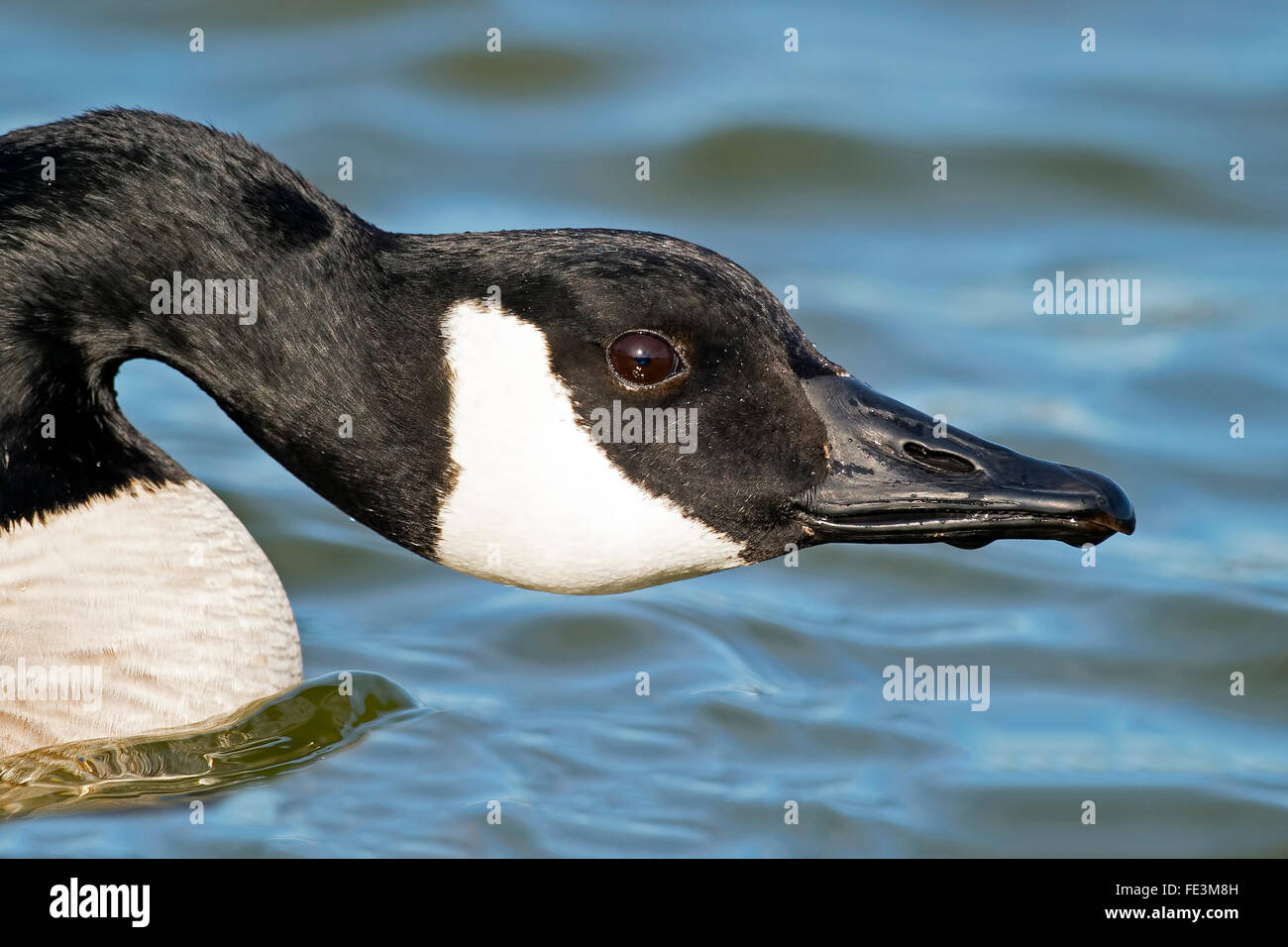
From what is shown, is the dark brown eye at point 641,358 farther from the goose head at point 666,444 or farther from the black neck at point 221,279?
the black neck at point 221,279

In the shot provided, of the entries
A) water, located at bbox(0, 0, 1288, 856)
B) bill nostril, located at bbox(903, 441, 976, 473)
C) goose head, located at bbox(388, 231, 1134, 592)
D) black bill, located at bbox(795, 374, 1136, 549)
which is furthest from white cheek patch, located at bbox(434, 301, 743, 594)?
water, located at bbox(0, 0, 1288, 856)

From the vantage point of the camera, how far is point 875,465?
5098 mm

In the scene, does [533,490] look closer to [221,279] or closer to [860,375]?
[221,279]

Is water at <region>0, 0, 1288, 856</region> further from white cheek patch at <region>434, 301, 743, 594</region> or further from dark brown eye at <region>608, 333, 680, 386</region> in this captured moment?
dark brown eye at <region>608, 333, 680, 386</region>

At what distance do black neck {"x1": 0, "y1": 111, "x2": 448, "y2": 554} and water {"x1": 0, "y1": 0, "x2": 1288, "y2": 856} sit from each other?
4.41 ft

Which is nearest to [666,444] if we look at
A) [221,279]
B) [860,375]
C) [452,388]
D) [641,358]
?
[641,358]

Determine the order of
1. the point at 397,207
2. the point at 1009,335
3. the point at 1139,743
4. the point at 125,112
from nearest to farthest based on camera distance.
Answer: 1. the point at 125,112
2. the point at 1139,743
3. the point at 1009,335
4. the point at 397,207

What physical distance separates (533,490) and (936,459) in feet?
3.89

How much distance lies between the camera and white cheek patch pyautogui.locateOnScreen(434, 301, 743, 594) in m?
4.91

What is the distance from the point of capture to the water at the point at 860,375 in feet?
19.5

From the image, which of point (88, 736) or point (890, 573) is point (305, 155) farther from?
point (88, 736)

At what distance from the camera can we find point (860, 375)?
8617 millimetres
